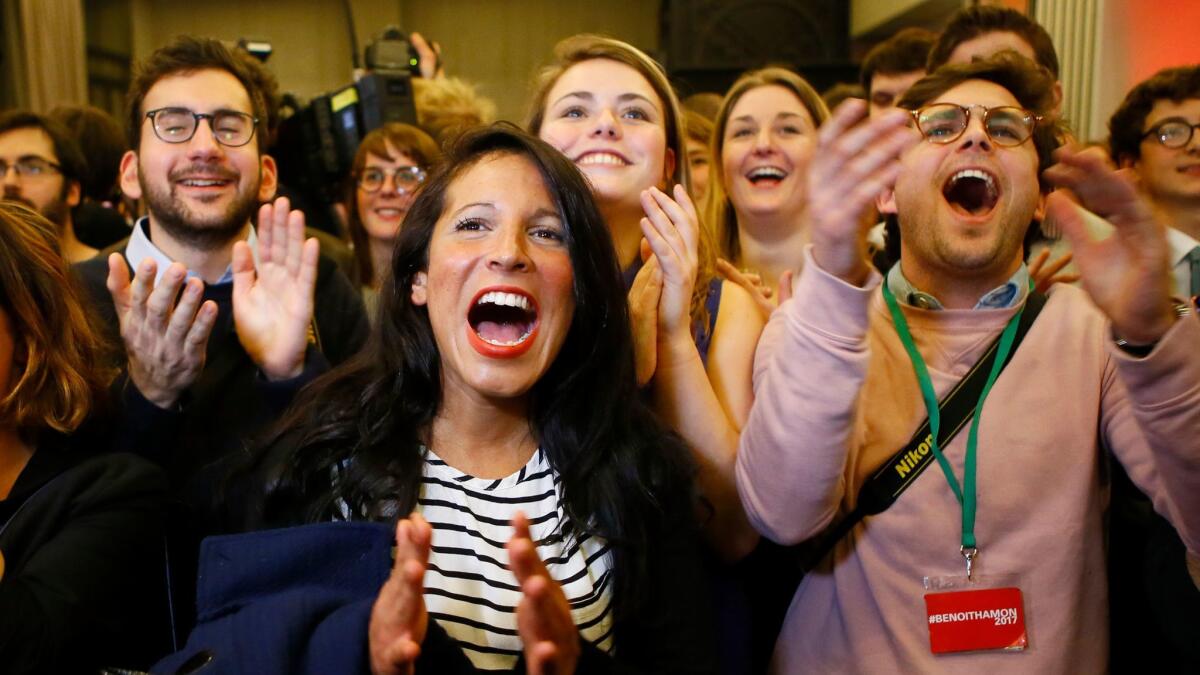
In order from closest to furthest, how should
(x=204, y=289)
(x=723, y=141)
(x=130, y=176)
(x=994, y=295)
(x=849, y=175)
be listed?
(x=849, y=175) < (x=994, y=295) < (x=204, y=289) < (x=130, y=176) < (x=723, y=141)

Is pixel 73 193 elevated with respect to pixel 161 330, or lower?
elevated

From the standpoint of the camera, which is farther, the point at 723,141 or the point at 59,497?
the point at 723,141

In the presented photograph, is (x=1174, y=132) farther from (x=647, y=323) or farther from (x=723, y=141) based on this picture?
(x=647, y=323)

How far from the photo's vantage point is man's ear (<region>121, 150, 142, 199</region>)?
248 cm

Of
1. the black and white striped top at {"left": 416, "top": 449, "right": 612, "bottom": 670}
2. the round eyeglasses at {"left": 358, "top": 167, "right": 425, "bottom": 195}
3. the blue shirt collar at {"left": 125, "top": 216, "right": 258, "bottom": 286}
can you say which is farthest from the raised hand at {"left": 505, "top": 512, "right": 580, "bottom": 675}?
the round eyeglasses at {"left": 358, "top": 167, "right": 425, "bottom": 195}

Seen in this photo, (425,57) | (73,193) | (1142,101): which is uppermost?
(425,57)

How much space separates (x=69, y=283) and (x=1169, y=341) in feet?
5.26

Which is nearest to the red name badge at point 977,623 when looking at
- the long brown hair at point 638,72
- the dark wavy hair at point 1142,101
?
the long brown hair at point 638,72

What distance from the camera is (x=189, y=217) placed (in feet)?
7.46

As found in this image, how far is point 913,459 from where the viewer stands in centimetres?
156

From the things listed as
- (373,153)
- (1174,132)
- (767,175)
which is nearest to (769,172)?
(767,175)

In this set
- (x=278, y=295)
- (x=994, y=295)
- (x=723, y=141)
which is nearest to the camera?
(x=994, y=295)

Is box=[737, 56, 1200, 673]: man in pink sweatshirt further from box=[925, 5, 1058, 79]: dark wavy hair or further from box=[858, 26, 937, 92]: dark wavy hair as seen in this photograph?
box=[858, 26, 937, 92]: dark wavy hair

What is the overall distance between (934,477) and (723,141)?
1.46 meters
